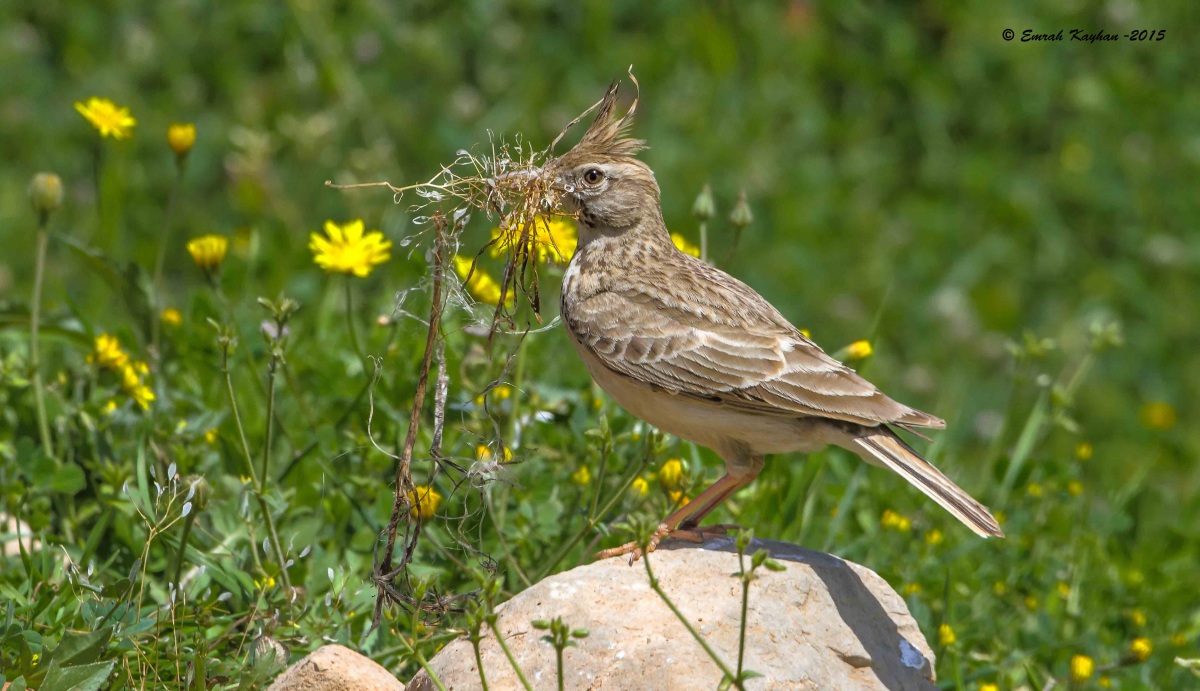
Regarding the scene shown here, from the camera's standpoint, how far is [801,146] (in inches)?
399

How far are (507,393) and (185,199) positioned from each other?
14.9 feet

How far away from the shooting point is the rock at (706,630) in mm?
3715

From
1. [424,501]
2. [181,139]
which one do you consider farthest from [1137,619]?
[181,139]

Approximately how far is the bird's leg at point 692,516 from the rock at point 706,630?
→ 0.16 metres

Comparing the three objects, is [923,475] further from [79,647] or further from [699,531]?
[79,647]

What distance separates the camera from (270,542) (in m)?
4.29

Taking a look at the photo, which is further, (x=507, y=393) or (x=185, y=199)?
(x=185, y=199)

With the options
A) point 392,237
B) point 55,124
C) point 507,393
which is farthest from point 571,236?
point 55,124

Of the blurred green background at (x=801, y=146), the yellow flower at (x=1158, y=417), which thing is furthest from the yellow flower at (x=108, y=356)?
the yellow flower at (x=1158, y=417)

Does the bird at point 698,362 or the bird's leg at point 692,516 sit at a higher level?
the bird at point 698,362

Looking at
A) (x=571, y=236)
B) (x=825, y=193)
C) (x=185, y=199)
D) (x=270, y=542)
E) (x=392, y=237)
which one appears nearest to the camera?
(x=270, y=542)

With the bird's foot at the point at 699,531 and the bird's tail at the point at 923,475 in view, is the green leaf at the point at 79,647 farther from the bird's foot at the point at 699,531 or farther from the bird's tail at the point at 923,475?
the bird's tail at the point at 923,475

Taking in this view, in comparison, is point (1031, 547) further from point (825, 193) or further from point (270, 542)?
point (825, 193)

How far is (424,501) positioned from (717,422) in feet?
3.14
